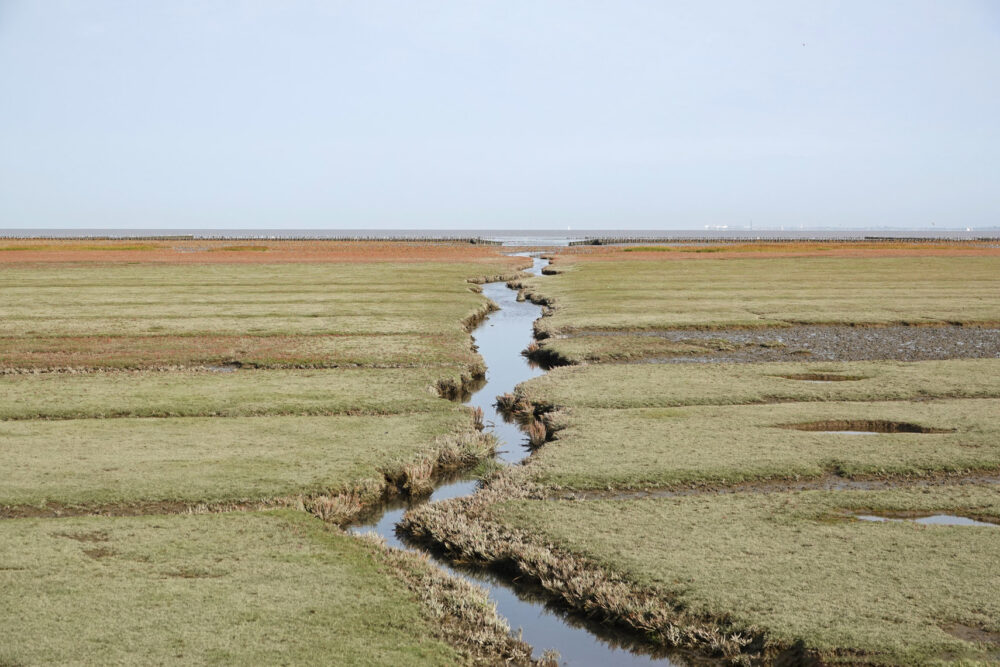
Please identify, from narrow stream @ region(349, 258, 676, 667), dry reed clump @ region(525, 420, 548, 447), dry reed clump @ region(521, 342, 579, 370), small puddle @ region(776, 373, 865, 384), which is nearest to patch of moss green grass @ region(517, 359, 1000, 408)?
small puddle @ region(776, 373, 865, 384)

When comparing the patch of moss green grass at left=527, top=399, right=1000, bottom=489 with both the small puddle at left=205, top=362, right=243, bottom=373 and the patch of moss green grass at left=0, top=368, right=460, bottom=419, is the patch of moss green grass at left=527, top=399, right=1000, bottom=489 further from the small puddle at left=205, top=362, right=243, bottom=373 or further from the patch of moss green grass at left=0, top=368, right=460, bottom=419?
the small puddle at left=205, top=362, right=243, bottom=373

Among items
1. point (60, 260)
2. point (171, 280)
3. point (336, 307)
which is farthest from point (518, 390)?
point (60, 260)

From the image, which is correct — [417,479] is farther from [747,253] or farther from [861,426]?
[747,253]

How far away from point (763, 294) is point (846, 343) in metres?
20.0

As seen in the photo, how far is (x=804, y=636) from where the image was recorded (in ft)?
30.4

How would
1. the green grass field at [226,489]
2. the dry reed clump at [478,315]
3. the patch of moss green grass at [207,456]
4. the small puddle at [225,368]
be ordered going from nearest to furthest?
the green grass field at [226,489]
the patch of moss green grass at [207,456]
the small puddle at [225,368]
the dry reed clump at [478,315]

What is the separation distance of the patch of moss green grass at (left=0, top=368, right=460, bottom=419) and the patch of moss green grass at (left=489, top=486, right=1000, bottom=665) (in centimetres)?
932

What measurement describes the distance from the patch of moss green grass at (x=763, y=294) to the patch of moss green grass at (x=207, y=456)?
59.6ft

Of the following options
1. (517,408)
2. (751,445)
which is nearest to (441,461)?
(517,408)

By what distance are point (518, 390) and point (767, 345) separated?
45.3ft

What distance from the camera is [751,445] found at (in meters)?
17.5

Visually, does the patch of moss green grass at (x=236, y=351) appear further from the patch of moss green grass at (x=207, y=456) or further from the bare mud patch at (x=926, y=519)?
the bare mud patch at (x=926, y=519)

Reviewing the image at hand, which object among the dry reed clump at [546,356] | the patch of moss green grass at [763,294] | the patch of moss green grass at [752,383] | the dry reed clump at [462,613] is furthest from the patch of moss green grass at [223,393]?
the patch of moss green grass at [763,294]

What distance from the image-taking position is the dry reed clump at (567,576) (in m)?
9.62
